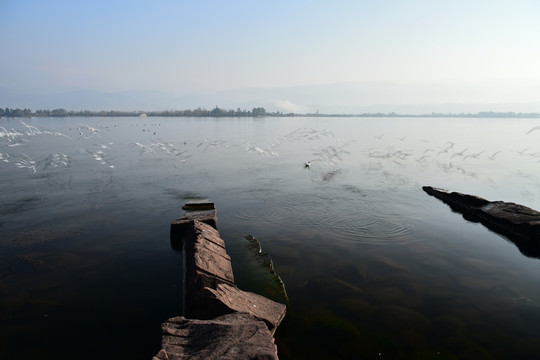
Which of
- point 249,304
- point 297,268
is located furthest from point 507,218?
point 249,304

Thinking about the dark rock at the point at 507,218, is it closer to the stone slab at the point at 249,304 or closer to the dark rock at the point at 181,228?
the stone slab at the point at 249,304

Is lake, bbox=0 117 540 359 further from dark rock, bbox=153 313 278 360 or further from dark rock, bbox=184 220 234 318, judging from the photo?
dark rock, bbox=153 313 278 360

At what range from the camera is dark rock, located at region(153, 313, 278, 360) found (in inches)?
240

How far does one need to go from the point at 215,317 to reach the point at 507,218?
15769 millimetres

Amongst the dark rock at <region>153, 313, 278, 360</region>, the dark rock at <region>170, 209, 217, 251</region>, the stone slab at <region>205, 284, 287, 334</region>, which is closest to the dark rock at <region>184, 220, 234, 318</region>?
the stone slab at <region>205, 284, 287, 334</region>

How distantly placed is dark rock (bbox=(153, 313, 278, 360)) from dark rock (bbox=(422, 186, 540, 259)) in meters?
13.3

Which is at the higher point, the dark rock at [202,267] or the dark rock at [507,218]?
the dark rock at [202,267]

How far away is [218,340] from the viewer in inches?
255

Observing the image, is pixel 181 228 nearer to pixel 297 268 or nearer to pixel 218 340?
pixel 297 268

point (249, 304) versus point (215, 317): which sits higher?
point (215, 317)

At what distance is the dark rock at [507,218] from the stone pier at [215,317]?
12.6 meters

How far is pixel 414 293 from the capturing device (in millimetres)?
10711

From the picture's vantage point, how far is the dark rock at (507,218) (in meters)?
14.9

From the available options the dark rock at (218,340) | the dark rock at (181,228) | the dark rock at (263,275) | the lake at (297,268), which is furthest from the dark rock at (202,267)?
the dark rock at (218,340)
